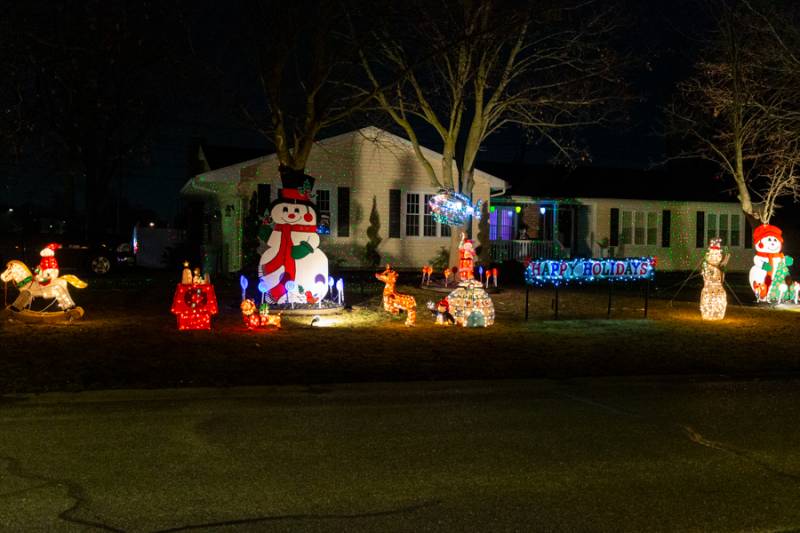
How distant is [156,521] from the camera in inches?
195

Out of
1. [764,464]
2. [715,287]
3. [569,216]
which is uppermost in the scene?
[569,216]

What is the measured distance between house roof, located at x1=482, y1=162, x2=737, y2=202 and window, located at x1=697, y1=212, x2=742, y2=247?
0.77m

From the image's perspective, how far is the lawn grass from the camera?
9.72 meters

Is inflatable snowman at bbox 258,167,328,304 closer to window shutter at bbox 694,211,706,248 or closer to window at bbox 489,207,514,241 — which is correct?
window at bbox 489,207,514,241

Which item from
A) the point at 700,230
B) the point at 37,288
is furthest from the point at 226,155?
the point at 700,230

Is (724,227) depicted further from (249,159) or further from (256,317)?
(256,317)

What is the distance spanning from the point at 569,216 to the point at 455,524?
97.8 ft

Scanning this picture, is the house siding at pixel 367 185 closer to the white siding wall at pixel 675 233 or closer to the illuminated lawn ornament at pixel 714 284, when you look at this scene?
the white siding wall at pixel 675 233

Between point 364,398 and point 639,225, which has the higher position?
point 639,225

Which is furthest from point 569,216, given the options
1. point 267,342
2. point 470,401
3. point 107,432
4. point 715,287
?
point 107,432

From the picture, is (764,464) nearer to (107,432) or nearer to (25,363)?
(107,432)

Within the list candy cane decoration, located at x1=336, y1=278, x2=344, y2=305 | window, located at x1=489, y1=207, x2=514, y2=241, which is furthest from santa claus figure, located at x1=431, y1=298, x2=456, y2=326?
window, located at x1=489, y1=207, x2=514, y2=241

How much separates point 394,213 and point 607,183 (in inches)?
467

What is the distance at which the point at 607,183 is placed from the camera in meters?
34.7
